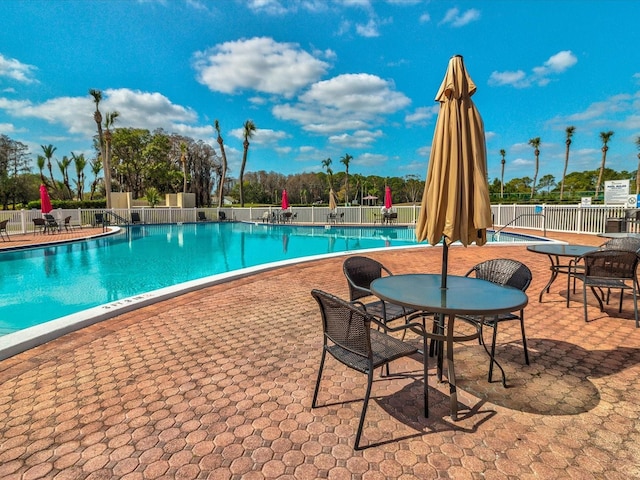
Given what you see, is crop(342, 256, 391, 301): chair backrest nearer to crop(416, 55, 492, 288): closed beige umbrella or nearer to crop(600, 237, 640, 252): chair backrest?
crop(416, 55, 492, 288): closed beige umbrella

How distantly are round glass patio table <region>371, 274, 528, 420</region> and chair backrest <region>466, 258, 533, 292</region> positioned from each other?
0.47 metres

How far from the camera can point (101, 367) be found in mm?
2654

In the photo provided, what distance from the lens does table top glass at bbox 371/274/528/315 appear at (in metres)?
1.91

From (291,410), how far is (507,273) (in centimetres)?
218

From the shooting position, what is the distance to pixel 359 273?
3.14 metres

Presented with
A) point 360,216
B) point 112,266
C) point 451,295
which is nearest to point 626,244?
point 451,295

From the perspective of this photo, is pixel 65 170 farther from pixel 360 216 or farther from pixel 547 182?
pixel 547 182

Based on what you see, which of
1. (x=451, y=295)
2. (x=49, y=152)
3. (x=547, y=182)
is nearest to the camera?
(x=451, y=295)

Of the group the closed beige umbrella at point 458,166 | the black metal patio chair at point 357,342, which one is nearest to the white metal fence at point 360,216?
the closed beige umbrella at point 458,166

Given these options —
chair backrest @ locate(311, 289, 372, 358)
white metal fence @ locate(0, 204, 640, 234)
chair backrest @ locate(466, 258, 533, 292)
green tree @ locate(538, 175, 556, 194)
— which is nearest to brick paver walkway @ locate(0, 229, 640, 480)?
chair backrest @ locate(311, 289, 372, 358)

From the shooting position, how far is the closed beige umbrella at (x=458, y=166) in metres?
2.10

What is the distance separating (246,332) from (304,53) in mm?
21847

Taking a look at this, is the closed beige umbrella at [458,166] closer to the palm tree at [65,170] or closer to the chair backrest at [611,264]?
the chair backrest at [611,264]

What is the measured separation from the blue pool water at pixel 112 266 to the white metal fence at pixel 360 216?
7.37ft
